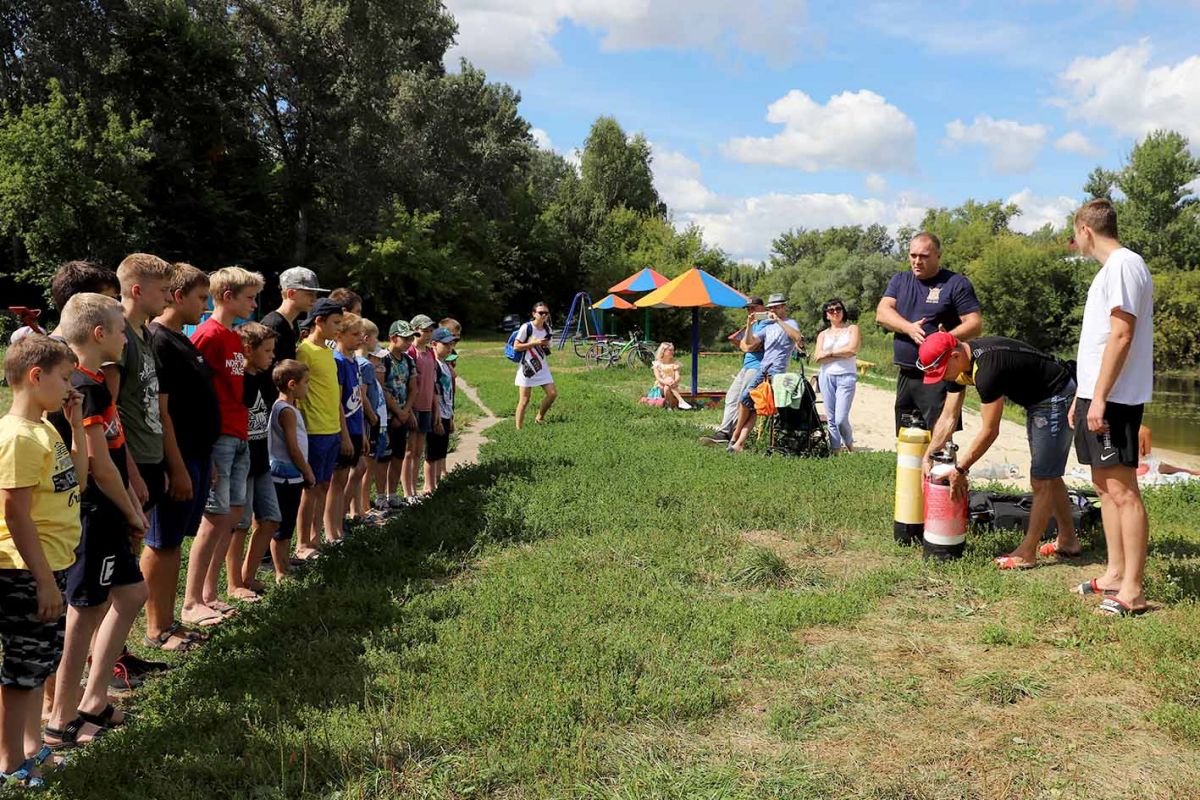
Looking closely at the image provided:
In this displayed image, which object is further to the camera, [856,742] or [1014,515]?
[1014,515]

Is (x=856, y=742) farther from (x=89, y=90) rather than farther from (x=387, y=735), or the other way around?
(x=89, y=90)

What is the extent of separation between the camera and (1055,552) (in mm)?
5641

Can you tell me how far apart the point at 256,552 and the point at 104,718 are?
1.85 m

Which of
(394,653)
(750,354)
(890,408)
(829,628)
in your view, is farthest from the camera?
(890,408)

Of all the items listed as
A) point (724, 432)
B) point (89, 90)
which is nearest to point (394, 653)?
point (724, 432)

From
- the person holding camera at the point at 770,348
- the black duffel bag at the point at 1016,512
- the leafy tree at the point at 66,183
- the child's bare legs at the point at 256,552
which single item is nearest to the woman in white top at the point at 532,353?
the person holding camera at the point at 770,348

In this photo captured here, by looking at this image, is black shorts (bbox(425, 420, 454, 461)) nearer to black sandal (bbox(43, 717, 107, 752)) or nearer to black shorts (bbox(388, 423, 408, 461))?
black shorts (bbox(388, 423, 408, 461))

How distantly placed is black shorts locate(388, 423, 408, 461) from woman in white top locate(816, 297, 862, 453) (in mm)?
4765

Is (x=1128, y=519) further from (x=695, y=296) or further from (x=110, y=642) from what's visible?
(x=695, y=296)

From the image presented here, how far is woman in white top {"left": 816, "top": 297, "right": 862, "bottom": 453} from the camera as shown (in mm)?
9758

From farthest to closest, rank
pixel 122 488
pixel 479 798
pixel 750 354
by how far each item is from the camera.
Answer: pixel 750 354, pixel 122 488, pixel 479 798

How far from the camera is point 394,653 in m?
4.14

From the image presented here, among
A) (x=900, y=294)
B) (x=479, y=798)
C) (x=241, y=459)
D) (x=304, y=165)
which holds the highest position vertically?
(x=304, y=165)

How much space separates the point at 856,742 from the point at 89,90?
122 ft
